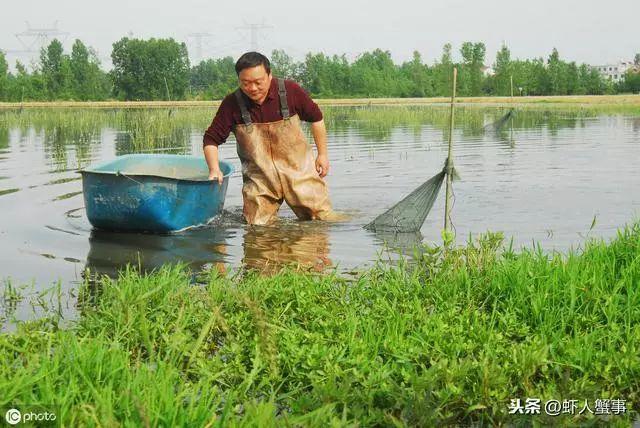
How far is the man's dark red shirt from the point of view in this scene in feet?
25.2

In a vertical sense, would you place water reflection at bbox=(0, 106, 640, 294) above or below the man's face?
below

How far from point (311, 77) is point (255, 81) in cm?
7575

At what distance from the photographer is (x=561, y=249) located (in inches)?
276

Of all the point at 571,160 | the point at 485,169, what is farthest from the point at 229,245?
the point at 571,160

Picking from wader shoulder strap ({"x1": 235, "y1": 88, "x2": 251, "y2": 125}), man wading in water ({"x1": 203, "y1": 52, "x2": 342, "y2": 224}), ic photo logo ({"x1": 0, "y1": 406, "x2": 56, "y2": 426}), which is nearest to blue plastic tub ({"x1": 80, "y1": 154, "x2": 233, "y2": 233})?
man wading in water ({"x1": 203, "y1": 52, "x2": 342, "y2": 224})

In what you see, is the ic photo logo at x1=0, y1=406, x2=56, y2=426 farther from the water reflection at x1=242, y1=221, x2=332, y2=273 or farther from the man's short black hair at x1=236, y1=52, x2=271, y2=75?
the man's short black hair at x1=236, y1=52, x2=271, y2=75

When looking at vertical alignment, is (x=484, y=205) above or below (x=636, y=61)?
below

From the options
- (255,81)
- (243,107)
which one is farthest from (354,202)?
(255,81)

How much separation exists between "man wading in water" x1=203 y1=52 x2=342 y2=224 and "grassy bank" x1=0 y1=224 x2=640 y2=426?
2.57 metres

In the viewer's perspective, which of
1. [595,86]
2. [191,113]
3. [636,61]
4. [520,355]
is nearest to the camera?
[520,355]

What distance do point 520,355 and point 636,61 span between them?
7777 inches

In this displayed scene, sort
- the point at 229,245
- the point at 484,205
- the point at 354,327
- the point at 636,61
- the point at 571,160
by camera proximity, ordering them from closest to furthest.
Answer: the point at 354,327 → the point at 229,245 → the point at 484,205 → the point at 571,160 → the point at 636,61

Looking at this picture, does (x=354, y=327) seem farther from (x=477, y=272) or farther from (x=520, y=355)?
(x=477, y=272)

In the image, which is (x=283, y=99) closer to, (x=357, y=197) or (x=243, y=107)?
(x=243, y=107)
